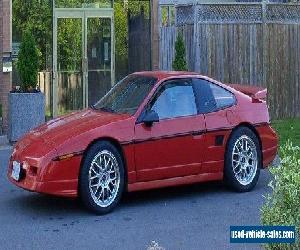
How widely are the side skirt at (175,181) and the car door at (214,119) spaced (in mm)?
72

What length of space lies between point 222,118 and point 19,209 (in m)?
2.75

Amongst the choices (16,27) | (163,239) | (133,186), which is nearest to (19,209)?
(133,186)

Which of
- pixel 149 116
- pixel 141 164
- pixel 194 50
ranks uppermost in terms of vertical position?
pixel 194 50

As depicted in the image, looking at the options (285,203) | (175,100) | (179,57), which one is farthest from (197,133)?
(179,57)

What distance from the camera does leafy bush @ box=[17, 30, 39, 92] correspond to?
45.1 ft

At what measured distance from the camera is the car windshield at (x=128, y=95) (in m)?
9.00

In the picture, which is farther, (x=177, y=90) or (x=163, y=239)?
(x=177, y=90)

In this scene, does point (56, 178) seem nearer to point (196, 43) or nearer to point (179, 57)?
point (179, 57)

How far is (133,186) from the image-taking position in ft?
28.4

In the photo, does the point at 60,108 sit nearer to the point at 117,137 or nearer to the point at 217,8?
the point at 217,8

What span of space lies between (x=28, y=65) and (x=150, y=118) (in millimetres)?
5620

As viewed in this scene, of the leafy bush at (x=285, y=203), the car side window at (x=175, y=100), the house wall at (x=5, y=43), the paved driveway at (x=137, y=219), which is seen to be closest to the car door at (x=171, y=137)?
the car side window at (x=175, y=100)

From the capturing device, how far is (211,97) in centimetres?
950

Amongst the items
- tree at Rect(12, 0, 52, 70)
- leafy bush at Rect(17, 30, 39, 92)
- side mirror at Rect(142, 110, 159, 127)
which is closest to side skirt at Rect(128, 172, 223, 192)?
side mirror at Rect(142, 110, 159, 127)
